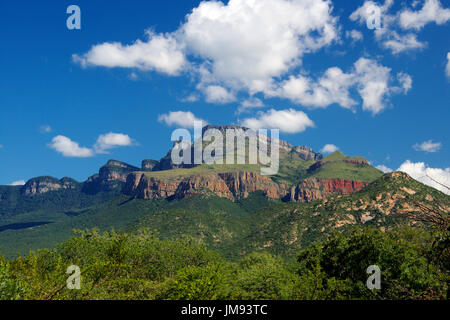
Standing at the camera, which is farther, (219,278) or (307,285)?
(307,285)

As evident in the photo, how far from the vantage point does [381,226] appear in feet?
437

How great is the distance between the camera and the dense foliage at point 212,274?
23.6 metres

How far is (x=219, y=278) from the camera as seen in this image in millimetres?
27438

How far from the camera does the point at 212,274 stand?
2758 centimetres

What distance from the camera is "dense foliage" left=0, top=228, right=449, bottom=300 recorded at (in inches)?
931
